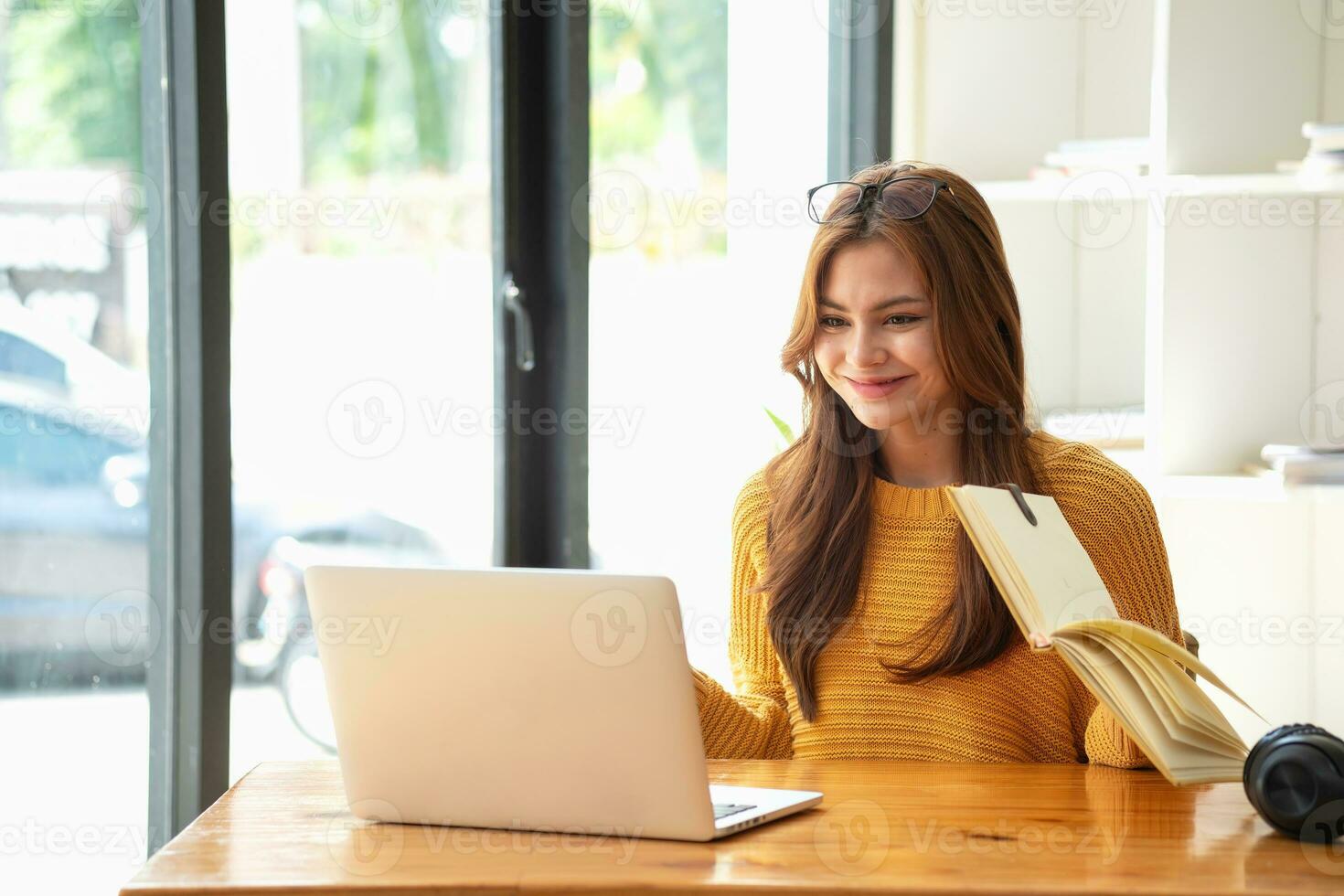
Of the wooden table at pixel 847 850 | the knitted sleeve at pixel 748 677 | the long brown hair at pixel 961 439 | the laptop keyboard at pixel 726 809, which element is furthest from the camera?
the long brown hair at pixel 961 439

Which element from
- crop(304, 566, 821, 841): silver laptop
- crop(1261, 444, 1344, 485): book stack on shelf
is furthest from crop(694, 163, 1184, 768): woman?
crop(1261, 444, 1344, 485): book stack on shelf

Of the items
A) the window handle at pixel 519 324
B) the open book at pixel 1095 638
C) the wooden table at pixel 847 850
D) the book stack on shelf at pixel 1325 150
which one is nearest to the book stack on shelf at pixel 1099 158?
the book stack on shelf at pixel 1325 150

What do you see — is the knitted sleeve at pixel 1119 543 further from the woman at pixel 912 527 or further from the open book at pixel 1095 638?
the open book at pixel 1095 638

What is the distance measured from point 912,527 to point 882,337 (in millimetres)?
249

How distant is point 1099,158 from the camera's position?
9.07ft

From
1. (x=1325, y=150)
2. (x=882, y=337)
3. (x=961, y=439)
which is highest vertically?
(x=1325, y=150)

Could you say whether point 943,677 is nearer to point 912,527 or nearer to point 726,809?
point 912,527

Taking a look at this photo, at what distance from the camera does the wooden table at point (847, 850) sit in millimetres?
1126

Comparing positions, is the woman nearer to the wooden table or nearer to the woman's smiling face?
the woman's smiling face

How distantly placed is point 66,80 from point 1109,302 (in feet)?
6.82

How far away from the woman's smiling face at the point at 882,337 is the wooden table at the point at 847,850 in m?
0.57

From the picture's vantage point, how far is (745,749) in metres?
1.76

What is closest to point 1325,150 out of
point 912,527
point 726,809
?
point 912,527

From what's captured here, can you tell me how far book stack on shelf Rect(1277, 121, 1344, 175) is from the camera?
239 cm
